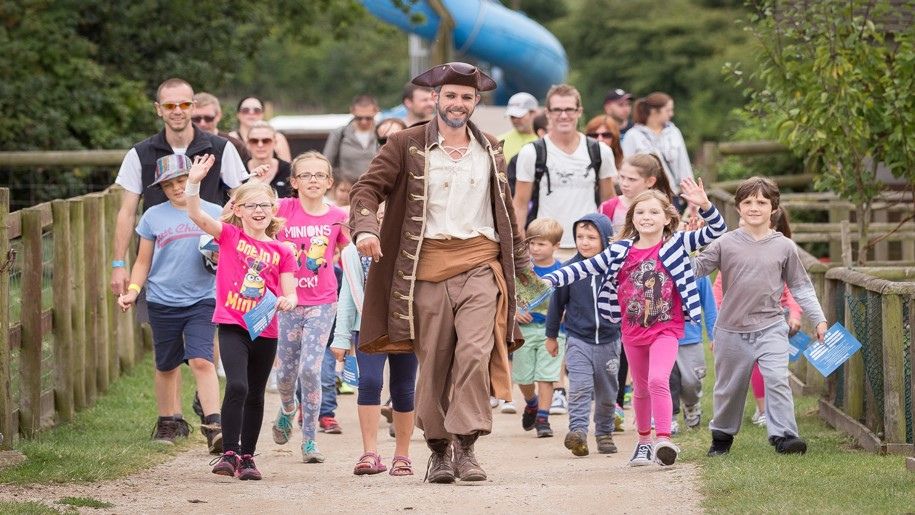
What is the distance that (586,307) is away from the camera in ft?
32.9

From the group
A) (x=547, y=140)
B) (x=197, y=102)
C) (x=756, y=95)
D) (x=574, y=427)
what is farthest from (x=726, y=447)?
(x=197, y=102)

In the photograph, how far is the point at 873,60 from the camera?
1181 cm

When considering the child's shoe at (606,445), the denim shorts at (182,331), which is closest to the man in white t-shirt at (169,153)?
the denim shorts at (182,331)

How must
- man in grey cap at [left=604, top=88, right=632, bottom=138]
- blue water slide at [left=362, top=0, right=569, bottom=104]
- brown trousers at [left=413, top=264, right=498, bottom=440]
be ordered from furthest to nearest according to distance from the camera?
blue water slide at [left=362, top=0, right=569, bottom=104], man in grey cap at [left=604, top=88, right=632, bottom=138], brown trousers at [left=413, top=264, right=498, bottom=440]

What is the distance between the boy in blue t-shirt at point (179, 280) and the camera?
963cm

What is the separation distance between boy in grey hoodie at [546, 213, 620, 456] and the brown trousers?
5.50ft

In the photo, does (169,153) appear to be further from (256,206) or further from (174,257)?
(256,206)

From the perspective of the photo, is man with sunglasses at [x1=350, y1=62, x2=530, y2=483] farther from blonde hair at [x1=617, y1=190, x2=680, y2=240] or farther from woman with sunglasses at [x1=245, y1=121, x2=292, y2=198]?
woman with sunglasses at [x1=245, y1=121, x2=292, y2=198]

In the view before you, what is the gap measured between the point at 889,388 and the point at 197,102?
6.01 meters

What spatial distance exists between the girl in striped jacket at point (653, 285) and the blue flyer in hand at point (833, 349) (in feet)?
2.28

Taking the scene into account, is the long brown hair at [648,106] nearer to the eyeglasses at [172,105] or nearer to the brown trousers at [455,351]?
the eyeglasses at [172,105]

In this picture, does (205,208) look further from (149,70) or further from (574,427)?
(149,70)

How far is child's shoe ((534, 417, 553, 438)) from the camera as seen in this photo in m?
10.8

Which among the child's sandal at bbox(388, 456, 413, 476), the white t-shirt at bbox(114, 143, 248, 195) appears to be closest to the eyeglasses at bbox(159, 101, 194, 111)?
the white t-shirt at bbox(114, 143, 248, 195)
